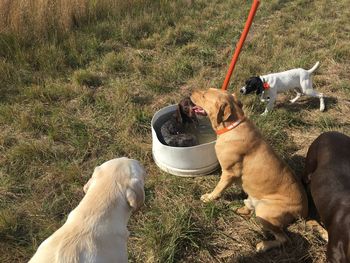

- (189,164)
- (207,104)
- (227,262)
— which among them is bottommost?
(227,262)

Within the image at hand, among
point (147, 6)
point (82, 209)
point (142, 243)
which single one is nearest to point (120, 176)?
point (82, 209)

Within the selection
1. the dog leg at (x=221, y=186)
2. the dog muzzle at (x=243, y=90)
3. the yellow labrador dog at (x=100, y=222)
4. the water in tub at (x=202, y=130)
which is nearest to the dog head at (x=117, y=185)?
the yellow labrador dog at (x=100, y=222)

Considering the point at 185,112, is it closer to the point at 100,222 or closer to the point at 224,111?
the point at 224,111

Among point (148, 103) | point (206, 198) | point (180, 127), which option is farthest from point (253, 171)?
point (148, 103)

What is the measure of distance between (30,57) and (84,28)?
5.35 feet

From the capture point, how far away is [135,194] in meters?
2.79

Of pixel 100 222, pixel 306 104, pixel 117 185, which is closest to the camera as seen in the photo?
pixel 100 222

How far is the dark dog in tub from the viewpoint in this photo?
14.9ft

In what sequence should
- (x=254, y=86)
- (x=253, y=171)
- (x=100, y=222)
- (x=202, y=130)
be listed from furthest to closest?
1. (x=254, y=86)
2. (x=202, y=130)
3. (x=253, y=171)
4. (x=100, y=222)

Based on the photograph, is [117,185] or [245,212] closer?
[117,185]

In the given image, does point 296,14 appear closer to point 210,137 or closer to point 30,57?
point 210,137

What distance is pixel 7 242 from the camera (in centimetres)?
364

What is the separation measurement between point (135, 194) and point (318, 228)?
86.8 inches

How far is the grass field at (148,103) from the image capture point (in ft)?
12.6
